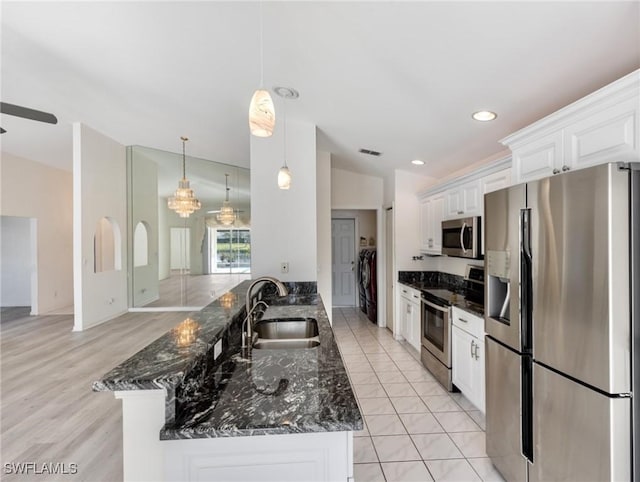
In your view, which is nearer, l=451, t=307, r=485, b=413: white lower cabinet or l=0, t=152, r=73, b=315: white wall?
l=451, t=307, r=485, b=413: white lower cabinet

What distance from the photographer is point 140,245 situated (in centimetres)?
670

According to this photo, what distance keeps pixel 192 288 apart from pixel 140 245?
140 centimetres

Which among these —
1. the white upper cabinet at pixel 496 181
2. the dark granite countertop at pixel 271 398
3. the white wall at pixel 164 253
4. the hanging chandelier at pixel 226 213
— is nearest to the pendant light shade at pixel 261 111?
the dark granite countertop at pixel 271 398

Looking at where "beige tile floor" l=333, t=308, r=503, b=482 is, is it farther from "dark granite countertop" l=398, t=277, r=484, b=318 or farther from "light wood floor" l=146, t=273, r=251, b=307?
"light wood floor" l=146, t=273, r=251, b=307

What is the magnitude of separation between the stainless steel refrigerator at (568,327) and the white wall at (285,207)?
6.43 ft

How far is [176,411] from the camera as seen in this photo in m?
1.01

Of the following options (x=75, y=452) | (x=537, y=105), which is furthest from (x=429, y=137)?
(x=75, y=452)

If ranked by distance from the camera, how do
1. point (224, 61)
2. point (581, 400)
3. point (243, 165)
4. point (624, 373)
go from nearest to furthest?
1. point (624, 373)
2. point (581, 400)
3. point (224, 61)
4. point (243, 165)

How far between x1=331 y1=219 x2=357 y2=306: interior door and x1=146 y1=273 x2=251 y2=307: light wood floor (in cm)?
207

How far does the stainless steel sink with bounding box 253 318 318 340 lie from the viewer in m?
2.29

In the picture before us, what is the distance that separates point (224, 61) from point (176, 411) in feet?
7.92

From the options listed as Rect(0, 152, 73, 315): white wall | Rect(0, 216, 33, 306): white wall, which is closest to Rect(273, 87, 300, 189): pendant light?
Rect(0, 152, 73, 315): white wall

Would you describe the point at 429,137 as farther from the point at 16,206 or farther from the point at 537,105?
the point at 16,206

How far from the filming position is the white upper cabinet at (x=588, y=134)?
1329 mm
